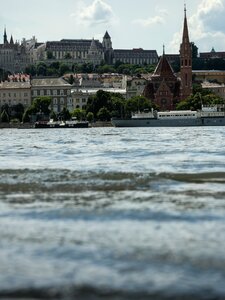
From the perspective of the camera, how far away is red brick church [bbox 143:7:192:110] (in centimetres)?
17638

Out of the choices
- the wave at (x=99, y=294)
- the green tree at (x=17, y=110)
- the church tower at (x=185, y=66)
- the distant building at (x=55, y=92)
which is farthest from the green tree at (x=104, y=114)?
the wave at (x=99, y=294)

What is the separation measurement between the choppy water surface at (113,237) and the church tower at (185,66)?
155019 millimetres

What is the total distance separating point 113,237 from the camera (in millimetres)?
14359

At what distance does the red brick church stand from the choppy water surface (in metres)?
151

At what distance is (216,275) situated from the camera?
1164 centimetres

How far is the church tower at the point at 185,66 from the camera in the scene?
589 ft

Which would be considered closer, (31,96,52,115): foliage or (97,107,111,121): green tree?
(97,107,111,121): green tree

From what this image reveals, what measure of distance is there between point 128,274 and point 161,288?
0.81 metres

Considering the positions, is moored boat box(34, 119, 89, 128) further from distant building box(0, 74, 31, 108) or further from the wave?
the wave

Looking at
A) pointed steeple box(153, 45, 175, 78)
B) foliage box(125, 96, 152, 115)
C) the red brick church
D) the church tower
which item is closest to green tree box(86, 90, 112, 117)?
foliage box(125, 96, 152, 115)

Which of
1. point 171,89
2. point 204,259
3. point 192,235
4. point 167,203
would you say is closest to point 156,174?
point 167,203

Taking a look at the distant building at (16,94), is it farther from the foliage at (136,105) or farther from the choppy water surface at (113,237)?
the choppy water surface at (113,237)

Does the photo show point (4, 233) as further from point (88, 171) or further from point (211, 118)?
point (211, 118)

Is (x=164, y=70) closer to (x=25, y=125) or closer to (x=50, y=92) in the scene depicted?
(x=50, y=92)
